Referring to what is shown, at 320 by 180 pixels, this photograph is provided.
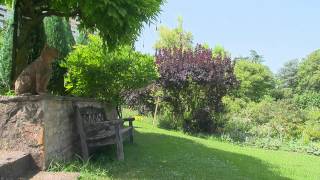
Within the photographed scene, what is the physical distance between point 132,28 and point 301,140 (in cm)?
1370

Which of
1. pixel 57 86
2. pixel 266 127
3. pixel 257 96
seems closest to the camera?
pixel 57 86

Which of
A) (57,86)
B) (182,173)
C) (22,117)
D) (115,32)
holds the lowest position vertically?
(182,173)

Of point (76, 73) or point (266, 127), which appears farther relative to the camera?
point (266, 127)

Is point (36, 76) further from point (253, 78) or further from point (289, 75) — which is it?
point (289, 75)

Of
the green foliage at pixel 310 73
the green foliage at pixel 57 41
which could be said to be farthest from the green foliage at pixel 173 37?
the green foliage at pixel 57 41

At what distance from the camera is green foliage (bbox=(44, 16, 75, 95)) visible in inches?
425

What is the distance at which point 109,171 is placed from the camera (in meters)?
7.51

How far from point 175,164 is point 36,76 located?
3.51 metres

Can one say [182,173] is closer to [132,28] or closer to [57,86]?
[132,28]

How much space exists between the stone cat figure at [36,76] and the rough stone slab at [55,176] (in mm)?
1282

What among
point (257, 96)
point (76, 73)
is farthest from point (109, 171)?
point (257, 96)

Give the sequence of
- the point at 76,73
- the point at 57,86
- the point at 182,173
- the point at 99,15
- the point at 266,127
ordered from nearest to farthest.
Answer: the point at 99,15, the point at 182,173, the point at 76,73, the point at 57,86, the point at 266,127

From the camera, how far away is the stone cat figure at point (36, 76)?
270 inches

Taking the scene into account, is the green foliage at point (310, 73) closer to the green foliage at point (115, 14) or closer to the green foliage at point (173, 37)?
the green foliage at point (173, 37)
